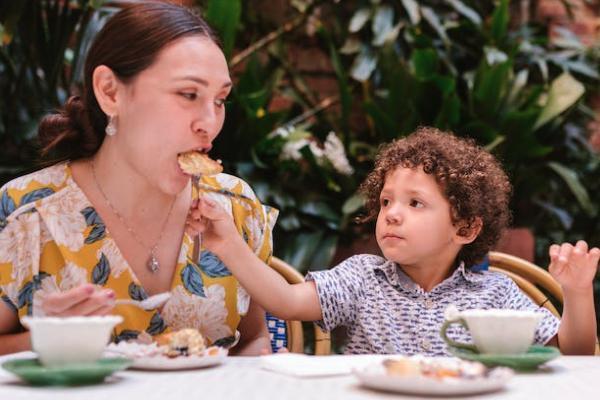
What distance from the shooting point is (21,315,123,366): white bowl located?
3.57 ft

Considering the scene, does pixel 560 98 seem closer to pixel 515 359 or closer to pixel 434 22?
pixel 434 22

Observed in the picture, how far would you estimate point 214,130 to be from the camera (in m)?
1.68

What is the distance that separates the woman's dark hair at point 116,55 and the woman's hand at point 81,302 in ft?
2.02

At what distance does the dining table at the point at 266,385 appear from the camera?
102cm

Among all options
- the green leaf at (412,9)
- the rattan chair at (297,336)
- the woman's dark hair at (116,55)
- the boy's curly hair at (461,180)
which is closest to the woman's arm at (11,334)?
the woman's dark hair at (116,55)

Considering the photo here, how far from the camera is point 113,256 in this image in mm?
1755

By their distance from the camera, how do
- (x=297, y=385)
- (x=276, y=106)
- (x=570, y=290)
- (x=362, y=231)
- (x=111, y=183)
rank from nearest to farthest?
(x=297, y=385)
(x=570, y=290)
(x=111, y=183)
(x=362, y=231)
(x=276, y=106)

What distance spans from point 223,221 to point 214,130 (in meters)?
0.19

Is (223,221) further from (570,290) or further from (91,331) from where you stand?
(570,290)

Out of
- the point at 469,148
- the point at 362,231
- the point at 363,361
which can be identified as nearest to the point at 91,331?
the point at 363,361

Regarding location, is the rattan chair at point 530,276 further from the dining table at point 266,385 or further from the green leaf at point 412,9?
the green leaf at point 412,9

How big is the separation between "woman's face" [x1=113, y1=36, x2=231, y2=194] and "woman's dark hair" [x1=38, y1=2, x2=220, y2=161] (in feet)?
0.11

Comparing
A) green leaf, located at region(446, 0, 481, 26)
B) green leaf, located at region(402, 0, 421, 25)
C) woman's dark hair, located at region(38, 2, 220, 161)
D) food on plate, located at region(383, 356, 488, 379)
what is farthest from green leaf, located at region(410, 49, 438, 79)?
food on plate, located at region(383, 356, 488, 379)

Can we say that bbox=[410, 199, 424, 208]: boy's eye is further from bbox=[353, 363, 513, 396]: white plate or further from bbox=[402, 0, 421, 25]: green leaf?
bbox=[402, 0, 421, 25]: green leaf
